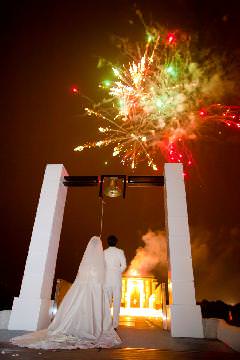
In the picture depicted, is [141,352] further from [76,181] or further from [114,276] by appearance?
[76,181]

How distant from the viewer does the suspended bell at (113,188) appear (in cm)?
800

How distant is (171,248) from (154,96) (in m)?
7.96

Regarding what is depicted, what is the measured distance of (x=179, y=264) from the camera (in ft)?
20.8

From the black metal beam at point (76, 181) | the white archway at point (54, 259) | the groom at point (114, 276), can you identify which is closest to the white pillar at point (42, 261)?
the white archway at point (54, 259)

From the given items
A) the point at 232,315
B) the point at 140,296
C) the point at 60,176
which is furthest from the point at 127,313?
the point at 232,315

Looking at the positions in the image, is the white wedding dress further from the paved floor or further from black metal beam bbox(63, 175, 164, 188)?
black metal beam bbox(63, 175, 164, 188)

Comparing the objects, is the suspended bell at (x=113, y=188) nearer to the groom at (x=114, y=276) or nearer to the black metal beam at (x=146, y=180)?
the black metal beam at (x=146, y=180)

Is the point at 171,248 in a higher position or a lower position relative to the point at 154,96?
lower

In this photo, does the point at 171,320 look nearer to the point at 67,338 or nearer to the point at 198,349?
the point at 198,349

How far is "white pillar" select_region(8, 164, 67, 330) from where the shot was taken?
6000 millimetres

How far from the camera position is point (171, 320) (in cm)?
562

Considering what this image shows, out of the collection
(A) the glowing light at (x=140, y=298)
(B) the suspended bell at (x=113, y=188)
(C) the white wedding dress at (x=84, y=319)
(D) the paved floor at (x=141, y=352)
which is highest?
(B) the suspended bell at (x=113, y=188)

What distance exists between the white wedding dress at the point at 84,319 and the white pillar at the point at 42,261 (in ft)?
2.92

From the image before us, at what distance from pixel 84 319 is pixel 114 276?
4.58 ft
